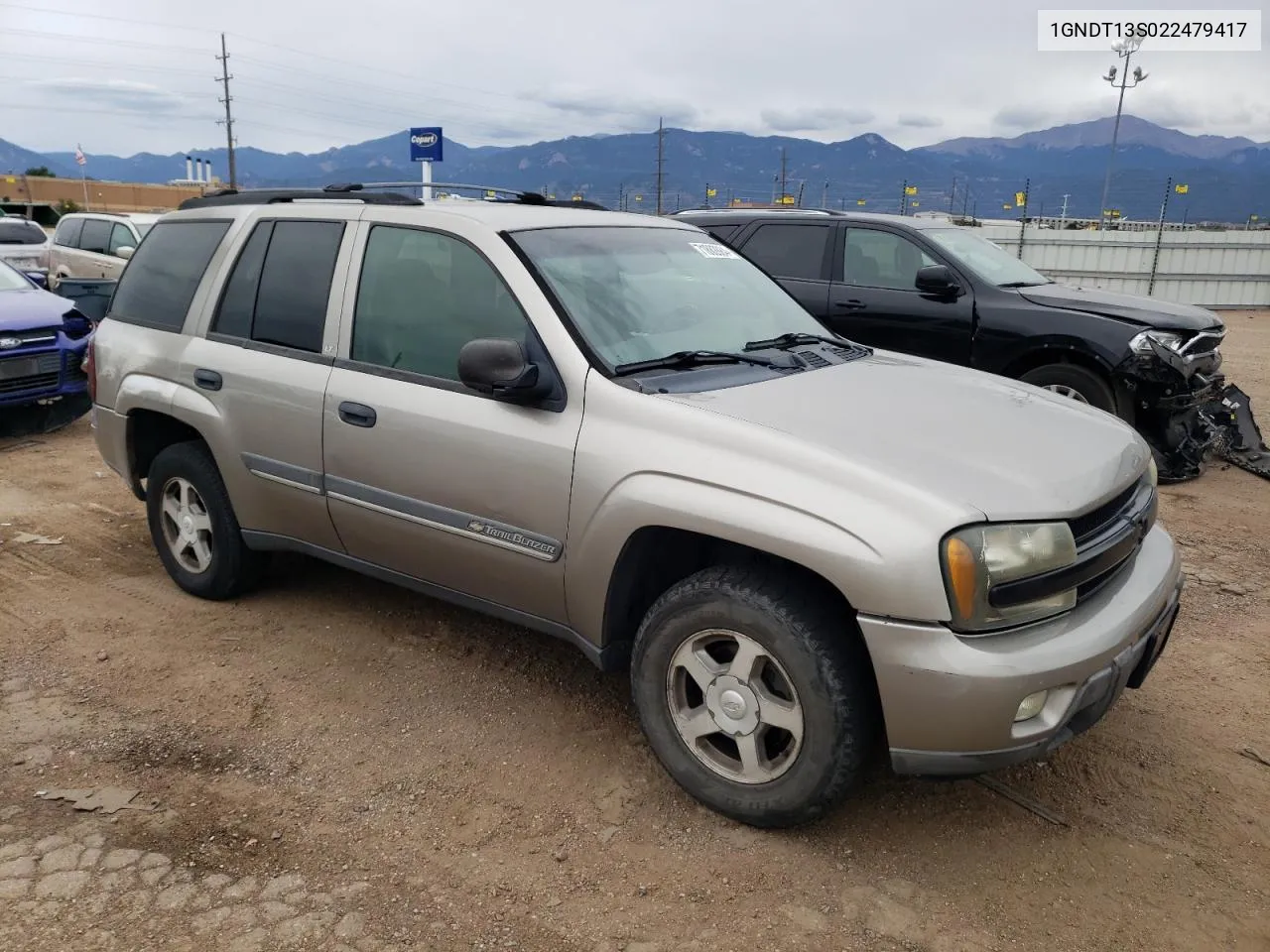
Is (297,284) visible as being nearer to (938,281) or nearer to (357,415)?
(357,415)

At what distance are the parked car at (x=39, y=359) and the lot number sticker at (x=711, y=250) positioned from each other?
6.16 m

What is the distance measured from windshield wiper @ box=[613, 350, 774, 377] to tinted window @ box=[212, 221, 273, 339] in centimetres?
187

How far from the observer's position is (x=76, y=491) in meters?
6.44

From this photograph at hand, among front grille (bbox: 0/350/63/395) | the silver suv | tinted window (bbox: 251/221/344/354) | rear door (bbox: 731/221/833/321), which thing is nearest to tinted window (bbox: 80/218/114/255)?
front grille (bbox: 0/350/63/395)

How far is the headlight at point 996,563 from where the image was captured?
8.01 feet

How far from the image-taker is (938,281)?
7230mm

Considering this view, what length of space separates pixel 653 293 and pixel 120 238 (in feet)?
40.0

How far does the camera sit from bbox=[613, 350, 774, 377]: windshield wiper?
3158 millimetres

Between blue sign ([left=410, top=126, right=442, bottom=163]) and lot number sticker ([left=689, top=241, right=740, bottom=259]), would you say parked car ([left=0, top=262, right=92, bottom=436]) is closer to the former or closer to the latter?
lot number sticker ([left=689, top=241, right=740, bottom=259])

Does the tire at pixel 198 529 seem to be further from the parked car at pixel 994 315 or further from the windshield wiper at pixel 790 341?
the parked car at pixel 994 315

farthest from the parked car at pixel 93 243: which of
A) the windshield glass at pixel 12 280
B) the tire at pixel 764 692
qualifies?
the tire at pixel 764 692

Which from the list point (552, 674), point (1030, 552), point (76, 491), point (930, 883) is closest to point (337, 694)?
point (552, 674)

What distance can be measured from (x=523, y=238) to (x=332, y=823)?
204 centimetres

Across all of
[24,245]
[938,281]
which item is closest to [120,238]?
[24,245]
